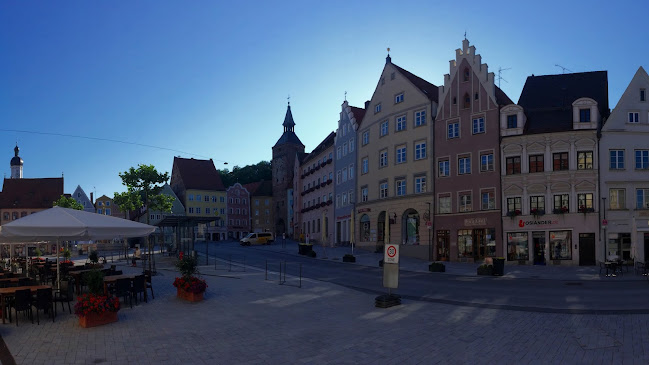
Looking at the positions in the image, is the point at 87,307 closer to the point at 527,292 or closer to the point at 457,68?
the point at 527,292

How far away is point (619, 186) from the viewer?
117ft

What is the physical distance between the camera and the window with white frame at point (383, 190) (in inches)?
1944

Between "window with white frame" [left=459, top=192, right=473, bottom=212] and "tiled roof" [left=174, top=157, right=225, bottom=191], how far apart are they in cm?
7008

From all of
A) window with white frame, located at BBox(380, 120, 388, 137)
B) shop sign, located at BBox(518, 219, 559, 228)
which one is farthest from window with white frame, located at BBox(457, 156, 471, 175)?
window with white frame, located at BBox(380, 120, 388, 137)

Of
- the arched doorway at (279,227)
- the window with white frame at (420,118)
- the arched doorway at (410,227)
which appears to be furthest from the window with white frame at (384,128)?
the arched doorway at (279,227)

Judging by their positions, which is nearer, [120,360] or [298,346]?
[120,360]

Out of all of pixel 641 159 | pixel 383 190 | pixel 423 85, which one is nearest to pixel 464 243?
pixel 383 190

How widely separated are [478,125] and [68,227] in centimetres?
3377

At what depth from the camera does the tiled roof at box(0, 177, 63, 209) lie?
9356 cm

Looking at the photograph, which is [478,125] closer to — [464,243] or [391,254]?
[464,243]

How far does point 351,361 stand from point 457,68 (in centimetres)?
3746

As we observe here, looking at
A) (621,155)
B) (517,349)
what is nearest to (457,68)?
(621,155)

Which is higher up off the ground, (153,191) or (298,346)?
(153,191)

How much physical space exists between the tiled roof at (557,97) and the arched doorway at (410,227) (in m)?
12.7
